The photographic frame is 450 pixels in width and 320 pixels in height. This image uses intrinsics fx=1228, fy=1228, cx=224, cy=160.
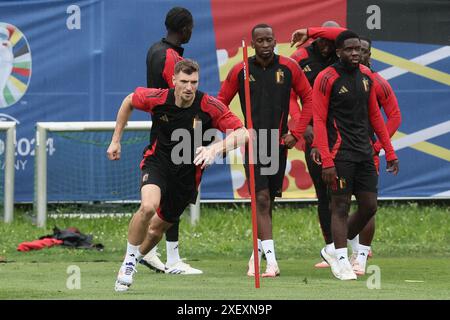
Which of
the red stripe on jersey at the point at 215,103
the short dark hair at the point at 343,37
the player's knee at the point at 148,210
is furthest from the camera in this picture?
the short dark hair at the point at 343,37

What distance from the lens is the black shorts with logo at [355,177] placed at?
447 inches

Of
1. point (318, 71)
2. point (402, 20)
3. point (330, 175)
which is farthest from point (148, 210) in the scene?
point (402, 20)

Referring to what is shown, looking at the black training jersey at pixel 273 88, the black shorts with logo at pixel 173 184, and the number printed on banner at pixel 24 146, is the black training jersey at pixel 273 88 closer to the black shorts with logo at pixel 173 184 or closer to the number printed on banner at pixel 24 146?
the black shorts with logo at pixel 173 184

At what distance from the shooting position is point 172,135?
1069 centimetres

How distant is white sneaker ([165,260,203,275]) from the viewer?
12078 millimetres

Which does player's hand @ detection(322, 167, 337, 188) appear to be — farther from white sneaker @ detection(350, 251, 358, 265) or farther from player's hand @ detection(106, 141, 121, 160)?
player's hand @ detection(106, 141, 121, 160)

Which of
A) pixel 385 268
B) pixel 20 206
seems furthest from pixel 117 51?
pixel 385 268

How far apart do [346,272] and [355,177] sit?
0.90 metres

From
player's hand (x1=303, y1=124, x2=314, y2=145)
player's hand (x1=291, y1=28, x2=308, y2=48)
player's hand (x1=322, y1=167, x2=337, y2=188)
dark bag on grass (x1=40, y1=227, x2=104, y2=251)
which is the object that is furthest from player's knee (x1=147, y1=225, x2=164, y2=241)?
dark bag on grass (x1=40, y1=227, x2=104, y2=251)

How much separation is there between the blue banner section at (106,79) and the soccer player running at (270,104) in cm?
434

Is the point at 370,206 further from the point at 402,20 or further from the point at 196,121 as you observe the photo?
the point at 402,20

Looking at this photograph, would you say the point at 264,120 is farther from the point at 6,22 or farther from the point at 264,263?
the point at 6,22

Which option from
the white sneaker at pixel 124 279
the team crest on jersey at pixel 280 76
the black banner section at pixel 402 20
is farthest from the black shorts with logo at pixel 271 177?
the black banner section at pixel 402 20

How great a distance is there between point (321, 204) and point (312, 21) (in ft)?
14.3
